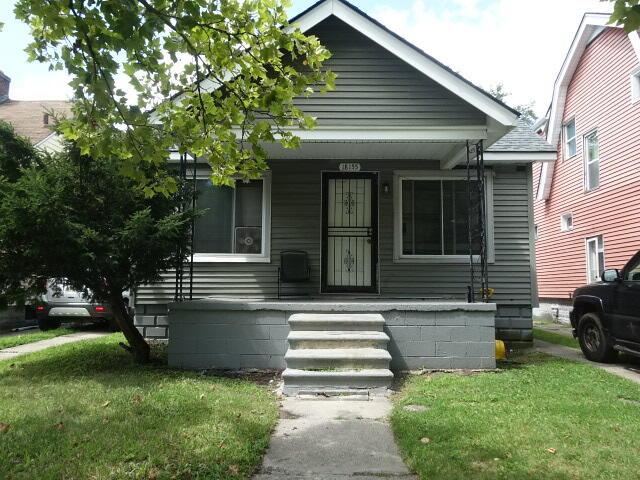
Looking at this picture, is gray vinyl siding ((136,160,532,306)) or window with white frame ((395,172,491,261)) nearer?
gray vinyl siding ((136,160,532,306))

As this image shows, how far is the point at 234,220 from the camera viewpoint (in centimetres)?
930

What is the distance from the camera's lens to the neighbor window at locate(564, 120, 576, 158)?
16.1 m

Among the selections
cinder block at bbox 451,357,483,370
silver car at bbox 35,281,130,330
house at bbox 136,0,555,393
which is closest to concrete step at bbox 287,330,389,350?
cinder block at bbox 451,357,483,370

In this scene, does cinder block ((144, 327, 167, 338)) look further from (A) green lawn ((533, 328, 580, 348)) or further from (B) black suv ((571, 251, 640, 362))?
(A) green lawn ((533, 328, 580, 348))

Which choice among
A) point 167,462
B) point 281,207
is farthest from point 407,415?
point 281,207

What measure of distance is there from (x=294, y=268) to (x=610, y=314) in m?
4.74

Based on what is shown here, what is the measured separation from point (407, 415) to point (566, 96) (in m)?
15.0

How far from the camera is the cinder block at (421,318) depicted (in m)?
6.74

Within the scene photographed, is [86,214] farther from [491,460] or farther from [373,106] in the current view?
[491,460]

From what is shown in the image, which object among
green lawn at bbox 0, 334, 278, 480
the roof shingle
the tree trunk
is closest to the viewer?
green lawn at bbox 0, 334, 278, 480

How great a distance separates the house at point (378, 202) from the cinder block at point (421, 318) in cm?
80

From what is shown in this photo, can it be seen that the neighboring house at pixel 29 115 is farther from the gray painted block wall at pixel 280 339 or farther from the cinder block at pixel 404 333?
the cinder block at pixel 404 333

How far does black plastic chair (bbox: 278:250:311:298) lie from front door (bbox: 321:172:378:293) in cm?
40

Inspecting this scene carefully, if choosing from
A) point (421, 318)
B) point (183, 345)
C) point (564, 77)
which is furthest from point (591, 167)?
point (183, 345)
